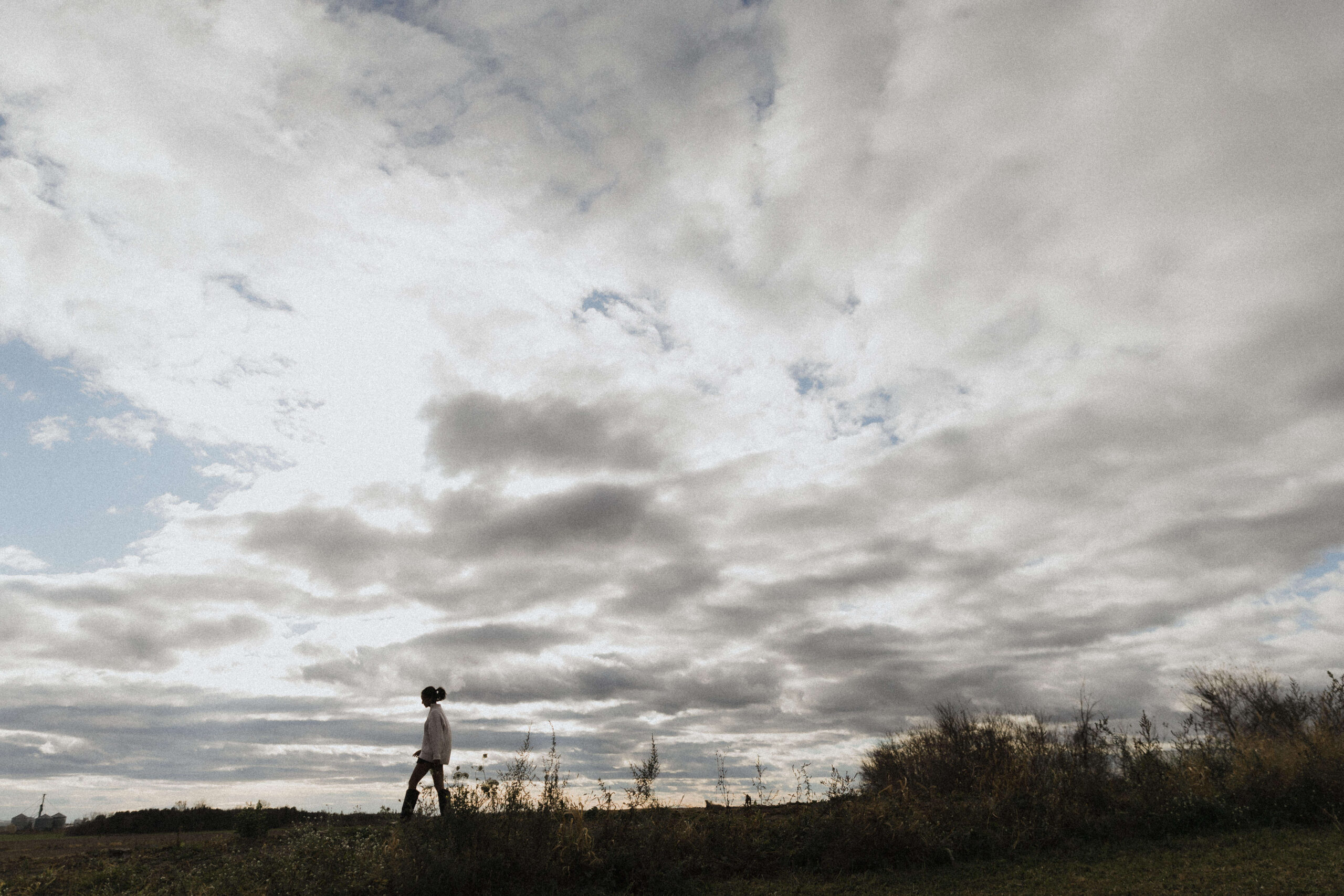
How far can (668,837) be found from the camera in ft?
38.1

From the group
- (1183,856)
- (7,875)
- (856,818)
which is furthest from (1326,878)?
(7,875)

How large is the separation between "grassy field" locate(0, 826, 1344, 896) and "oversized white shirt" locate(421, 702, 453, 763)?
121 cm

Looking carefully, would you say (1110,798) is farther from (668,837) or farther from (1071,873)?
(668,837)

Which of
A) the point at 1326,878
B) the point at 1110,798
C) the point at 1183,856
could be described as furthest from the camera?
the point at 1110,798

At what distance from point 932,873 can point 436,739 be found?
7804 millimetres

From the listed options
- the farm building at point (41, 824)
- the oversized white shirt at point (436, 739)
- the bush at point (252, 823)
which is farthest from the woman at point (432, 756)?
the farm building at point (41, 824)

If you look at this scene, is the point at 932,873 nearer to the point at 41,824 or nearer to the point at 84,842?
the point at 84,842

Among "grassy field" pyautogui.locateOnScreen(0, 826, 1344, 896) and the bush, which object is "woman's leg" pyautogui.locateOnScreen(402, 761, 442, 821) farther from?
the bush

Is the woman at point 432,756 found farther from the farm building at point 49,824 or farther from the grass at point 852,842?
the farm building at point 49,824

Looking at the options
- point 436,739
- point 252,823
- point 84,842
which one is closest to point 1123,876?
point 436,739

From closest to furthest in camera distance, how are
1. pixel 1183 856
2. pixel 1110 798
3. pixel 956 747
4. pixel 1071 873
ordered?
pixel 1071 873 → pixel 1183 856 → pixel 1110 798 → pixel 956 747

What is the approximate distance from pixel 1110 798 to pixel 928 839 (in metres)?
4.67

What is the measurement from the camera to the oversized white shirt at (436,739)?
12109mm

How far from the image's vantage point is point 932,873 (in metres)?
11.5
